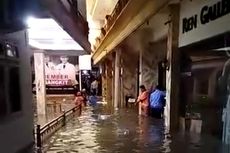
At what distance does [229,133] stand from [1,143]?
6.54 m

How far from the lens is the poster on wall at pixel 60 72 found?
31906 mm

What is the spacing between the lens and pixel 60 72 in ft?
106

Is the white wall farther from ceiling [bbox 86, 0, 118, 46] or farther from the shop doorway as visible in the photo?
ceiling [bbox 86, 0, 118, 46]

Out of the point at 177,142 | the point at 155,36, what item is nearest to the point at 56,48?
the point at 155,36

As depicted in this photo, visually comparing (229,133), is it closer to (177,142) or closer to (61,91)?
(177,142)

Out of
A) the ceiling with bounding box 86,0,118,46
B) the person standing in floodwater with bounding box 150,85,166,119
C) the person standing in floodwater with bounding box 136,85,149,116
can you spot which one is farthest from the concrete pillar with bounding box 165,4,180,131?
the ceiling with bounding box 86,0,118,46

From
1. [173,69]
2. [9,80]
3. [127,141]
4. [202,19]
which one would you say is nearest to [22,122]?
[9,80]

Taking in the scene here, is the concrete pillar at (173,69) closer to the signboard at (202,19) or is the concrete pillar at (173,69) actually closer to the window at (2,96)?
the signboard at (202,19)

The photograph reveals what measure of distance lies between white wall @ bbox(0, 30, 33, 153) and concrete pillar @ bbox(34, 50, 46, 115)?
1073 cm

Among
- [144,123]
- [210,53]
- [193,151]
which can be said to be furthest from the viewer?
[144,123]

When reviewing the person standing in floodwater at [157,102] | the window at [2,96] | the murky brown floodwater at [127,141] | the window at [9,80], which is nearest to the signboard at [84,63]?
the person standing in floodwater at [157,102]

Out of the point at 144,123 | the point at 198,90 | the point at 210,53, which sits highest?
the point at 210,53

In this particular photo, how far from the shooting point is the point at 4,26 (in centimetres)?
768

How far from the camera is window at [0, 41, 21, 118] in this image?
29.0ft
